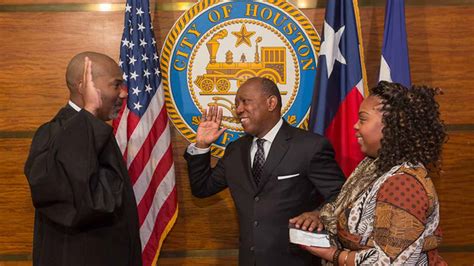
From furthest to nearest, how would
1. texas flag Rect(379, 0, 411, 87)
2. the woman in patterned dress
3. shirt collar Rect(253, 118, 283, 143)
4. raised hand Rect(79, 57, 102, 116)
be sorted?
1. texas flag Rect(379, 0, 411, 87)
2. shirt collar Rect(253, 118, 283, 143)
3. raised hand Rect(79, 57, 102, 116)
4. the woman in patterned dress

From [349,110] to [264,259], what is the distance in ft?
3.14

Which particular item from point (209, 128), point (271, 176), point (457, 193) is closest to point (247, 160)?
point (271, 176)

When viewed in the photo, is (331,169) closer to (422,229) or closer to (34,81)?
(422,229)

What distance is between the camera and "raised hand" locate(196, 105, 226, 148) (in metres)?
3.11

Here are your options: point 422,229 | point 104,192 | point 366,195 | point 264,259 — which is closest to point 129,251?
point 104,192

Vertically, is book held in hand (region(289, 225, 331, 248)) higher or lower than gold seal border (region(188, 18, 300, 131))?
lower

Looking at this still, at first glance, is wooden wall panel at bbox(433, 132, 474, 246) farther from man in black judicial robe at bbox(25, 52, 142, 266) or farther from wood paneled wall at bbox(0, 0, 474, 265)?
man in black judicial robe at bbox(25, 52, 142, 266)

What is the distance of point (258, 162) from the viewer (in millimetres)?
2965

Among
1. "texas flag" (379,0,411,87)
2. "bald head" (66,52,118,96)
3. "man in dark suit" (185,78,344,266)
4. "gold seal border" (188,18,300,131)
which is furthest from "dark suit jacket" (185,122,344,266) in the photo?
"bald head" (66,52,118,96)

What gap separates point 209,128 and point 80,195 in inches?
45.8

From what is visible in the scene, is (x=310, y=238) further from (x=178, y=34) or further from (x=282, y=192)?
(x=178, y=34)

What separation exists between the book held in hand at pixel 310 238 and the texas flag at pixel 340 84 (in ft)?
3.29

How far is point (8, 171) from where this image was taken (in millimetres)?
3428

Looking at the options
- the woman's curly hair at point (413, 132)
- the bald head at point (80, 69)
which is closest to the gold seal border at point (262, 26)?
the bald head at point (80, 69)
